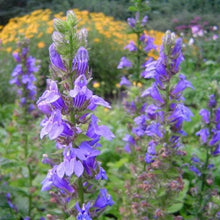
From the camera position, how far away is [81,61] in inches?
50.3

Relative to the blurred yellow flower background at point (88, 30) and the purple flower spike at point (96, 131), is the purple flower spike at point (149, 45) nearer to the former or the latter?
the purple flower spike at point (96, 131)

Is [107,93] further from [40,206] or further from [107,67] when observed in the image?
[40,206]

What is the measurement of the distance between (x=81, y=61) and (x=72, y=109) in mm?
190

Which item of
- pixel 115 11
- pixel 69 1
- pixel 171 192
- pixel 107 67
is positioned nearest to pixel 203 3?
pixel 115 11

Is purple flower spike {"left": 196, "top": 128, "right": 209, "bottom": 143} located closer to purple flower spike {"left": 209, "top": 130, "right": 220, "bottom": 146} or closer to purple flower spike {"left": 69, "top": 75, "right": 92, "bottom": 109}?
purple flower spike {"left": 209, "top": 130, "right": 220, "bottom": 146}

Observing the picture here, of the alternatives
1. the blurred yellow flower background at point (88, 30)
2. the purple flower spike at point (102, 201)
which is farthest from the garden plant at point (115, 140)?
the blurred yellow flower background at point (88, 30)

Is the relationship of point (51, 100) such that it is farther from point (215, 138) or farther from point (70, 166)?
point (215, 138)

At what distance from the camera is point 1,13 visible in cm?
1075

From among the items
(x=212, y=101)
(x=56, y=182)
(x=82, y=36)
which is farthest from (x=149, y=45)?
(x=56, y=182)

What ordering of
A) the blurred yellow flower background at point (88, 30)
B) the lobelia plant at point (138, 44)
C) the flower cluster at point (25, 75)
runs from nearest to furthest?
the lobelia plant at point (138, 44) < the flower cluster at point (25, 75) < the blurred yellow flower background at point (88, 30)

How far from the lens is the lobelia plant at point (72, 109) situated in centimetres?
125

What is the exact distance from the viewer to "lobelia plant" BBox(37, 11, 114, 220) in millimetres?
1251

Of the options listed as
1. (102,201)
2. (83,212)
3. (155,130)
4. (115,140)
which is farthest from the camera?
(115,140)

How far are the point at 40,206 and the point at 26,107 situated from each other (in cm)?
103
